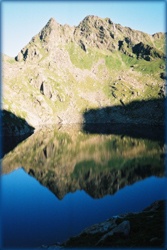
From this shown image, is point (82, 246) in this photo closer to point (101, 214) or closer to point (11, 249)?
point (11, 249)

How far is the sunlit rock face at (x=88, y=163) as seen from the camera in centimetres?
6619

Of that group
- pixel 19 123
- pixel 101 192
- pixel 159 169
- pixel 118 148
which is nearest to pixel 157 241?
pixel 101 192

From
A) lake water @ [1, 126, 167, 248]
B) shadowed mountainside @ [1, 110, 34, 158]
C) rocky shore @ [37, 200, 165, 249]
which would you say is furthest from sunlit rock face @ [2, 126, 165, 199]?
rocky shore @ [37, 200, 165, 249]

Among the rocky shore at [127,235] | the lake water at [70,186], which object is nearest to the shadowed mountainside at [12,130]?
the lake water at [70,186]

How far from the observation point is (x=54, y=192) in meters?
59.3

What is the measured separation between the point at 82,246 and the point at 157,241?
11320mm

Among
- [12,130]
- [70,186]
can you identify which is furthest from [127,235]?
[12,130]

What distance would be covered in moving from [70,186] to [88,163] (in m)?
27.0

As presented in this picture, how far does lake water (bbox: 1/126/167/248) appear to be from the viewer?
41031mm

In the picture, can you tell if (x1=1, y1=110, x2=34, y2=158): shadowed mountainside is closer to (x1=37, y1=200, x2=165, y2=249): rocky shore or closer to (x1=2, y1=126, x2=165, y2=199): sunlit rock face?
(x1=2, y1=126, x2=165, y2=199): sunlit rock face

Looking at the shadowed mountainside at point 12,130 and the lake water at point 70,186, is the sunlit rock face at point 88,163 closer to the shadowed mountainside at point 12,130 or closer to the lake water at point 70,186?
→ the lake water at point 70,186

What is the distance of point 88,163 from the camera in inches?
3536

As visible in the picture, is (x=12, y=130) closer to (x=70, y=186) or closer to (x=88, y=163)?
(x=88, y=163)

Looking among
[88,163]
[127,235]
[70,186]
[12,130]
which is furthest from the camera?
[12,130]
